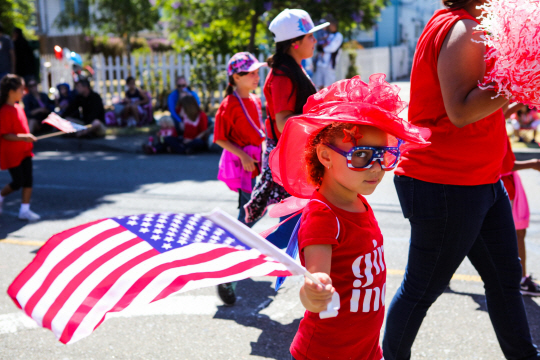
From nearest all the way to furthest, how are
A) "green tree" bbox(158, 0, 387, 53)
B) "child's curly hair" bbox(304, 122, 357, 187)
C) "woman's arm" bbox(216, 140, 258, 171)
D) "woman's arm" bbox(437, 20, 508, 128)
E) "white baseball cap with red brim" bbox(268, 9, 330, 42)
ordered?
"child's curly hair" bbox(304, 122, 357, 187) < "woman's arm" bbox(437, 20, 508, 128) < "white baseball cap with red brim" bbox(268, 9, 330, 42) < "woman's arm" bbox(216, 140, 258, 171) < "green tree" bbox(158, 0, 387, 53)

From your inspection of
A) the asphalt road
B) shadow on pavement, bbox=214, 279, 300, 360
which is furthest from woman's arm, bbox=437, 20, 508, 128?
shadow on pavement, bbox=214, 279, 300, 360

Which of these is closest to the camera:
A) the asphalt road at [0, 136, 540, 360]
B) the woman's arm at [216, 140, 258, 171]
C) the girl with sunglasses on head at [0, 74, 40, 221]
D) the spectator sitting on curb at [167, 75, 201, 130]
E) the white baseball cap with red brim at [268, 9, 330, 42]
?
the asphalt road at [0, 136, 540, 360]

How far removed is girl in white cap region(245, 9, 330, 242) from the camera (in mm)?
3523

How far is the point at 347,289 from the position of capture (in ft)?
6.64

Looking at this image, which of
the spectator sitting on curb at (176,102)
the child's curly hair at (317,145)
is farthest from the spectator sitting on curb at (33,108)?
the child's curly hair at (317,145)

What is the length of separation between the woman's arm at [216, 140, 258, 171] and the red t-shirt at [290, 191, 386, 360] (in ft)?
6.92

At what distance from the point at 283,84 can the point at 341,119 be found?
5.69 ft

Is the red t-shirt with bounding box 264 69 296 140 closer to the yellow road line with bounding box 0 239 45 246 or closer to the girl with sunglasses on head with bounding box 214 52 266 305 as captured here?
the girl with sunglasses on head with bounding box 214 52 266 305

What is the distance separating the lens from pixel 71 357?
3299 millimetres

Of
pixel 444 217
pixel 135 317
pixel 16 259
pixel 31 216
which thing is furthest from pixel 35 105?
pixel 444 217

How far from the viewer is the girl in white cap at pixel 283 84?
11.6 feet

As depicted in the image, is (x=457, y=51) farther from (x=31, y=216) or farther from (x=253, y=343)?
(x=31, y=216)

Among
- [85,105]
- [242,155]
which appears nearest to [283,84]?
[242,155]

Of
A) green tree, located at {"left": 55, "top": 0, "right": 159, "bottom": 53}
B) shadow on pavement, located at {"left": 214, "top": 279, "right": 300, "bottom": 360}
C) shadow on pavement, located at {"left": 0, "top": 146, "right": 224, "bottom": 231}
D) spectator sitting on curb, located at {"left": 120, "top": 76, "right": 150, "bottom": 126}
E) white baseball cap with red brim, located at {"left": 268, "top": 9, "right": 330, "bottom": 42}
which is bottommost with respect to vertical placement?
shadow on pavement, located at {"left": 214, "top": 279, "right": 300, "bottom": 360}
